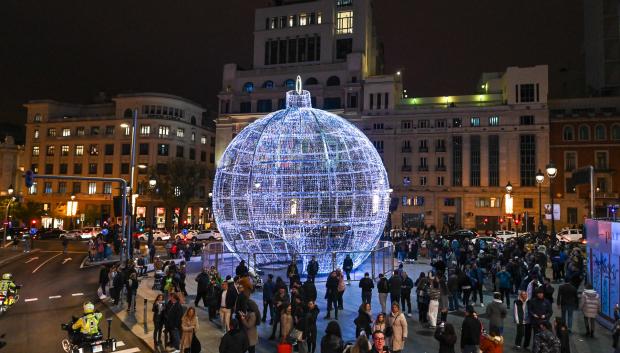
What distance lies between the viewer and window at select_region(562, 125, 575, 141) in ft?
196

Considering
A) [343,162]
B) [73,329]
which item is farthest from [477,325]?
[343,162]

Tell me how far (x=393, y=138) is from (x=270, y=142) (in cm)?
4677

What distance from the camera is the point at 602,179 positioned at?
57781 millimetres

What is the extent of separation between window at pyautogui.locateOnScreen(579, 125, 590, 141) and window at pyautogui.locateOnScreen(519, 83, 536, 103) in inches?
265

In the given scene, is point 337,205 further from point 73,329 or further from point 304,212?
point 73,329

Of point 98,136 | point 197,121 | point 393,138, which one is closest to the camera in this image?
point 393,138

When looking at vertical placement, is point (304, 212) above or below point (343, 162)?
below

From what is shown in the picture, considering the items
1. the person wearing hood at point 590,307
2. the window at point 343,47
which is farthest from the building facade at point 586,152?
the person wearing hood at point 590,307

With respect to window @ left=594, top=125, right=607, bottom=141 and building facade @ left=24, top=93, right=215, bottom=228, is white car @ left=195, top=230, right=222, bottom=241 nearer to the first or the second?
building facade @ left=24, top=93, right=215, bottom=228

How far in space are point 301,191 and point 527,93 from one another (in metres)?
53.0

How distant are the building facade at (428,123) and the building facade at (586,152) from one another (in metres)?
2.32

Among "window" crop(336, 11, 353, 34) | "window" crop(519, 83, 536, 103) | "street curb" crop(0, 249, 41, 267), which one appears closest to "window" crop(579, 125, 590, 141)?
"window" crop(519, 83, 536, 103)

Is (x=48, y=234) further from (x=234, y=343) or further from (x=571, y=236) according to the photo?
(x=571, y=236)

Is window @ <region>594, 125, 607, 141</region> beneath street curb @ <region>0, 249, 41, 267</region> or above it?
above
